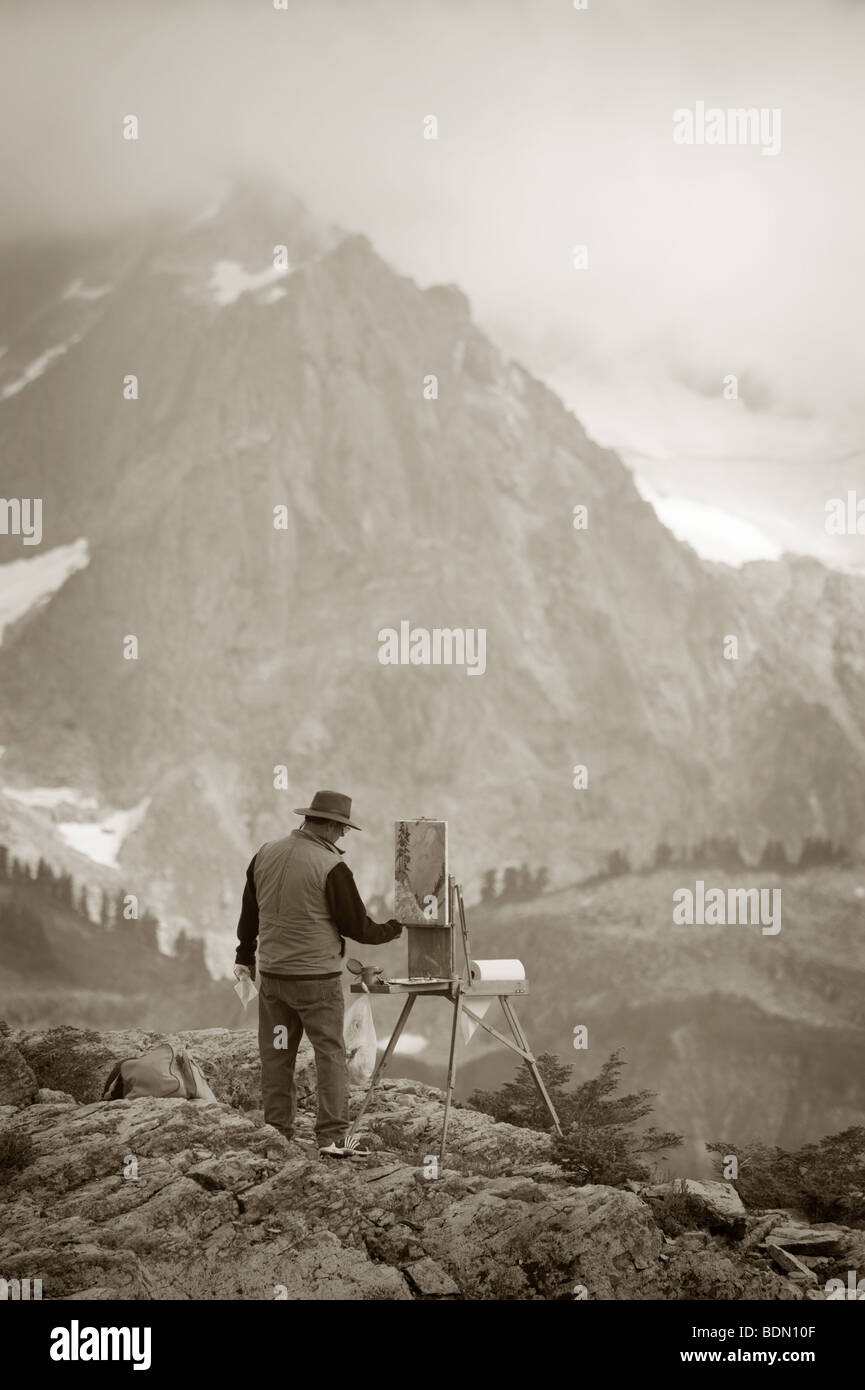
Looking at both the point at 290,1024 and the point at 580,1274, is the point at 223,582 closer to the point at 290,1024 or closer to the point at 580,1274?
the point at 290,1024

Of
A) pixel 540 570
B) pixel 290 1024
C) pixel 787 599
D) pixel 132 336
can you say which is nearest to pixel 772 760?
pixel 787 599

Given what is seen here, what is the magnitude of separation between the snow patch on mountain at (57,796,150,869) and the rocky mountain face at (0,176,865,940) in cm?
5

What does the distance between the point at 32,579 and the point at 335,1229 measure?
12598mm

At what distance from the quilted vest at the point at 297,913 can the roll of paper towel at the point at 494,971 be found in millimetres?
840

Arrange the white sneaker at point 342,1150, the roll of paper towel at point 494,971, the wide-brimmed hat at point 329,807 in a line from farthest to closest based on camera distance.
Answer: the roll of paper towel at point 494,971 < the wide-brimmed hat at point 329,807 < the white sneaker at point 342,1150

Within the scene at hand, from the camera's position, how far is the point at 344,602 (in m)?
18.9

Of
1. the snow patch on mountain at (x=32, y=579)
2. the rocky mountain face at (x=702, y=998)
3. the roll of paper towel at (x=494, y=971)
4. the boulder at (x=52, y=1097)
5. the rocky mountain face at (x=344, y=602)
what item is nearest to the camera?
the roll of paper towel at (x=494, y=971)

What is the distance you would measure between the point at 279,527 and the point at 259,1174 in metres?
12.7

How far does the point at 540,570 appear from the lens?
19.4m

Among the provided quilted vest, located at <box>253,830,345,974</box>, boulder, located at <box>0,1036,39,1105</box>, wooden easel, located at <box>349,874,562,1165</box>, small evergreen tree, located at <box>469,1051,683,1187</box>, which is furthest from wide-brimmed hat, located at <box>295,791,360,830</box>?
boulder, located at <box>0,1036,39,1105</box>

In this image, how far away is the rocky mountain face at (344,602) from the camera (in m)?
18.0

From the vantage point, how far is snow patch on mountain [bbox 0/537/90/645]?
58.4 feet

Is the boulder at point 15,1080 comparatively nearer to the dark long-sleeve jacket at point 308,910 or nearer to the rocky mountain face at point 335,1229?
the rocky mountain face at point 335,1229

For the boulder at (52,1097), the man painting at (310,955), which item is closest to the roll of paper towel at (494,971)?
the man painting at (310,955)
